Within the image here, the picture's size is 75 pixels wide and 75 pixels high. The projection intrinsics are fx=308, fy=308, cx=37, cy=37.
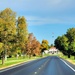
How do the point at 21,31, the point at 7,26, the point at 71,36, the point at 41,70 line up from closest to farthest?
1. the point at 41,70
2. the point at 7,26
3. the point at 21,31
4. the point at 71,36

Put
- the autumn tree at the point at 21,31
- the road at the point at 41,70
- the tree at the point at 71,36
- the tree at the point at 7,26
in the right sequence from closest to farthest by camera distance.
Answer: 1. the road at the point at 41,70
2. the tree at the point at 7,26
3. the autumn tree at the point at 21,31
4. the tree at the point at 71,36

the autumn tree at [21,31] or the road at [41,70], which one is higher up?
the autumn tree at [21,31]

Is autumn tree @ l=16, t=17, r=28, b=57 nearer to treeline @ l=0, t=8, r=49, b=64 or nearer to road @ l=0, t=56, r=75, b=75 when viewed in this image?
treeline @ l=0, t=8, r=49, b=64

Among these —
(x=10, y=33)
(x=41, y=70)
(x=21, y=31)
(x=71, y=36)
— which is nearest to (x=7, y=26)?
(x=10, y=33)

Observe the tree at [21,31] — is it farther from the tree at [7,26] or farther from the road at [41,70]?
the road at [41,70]

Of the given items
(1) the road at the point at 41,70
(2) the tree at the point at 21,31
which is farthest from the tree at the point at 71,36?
(1) the road at the point at 41,70

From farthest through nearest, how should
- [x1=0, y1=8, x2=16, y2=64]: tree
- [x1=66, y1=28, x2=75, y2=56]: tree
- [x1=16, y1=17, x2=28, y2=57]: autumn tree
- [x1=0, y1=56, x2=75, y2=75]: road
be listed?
[x1=66, y1=28, x2=75, y2=56]: tree < [x1=16, y1=17, x2=28, y2=57]: autumn tree < [x1=0, y1=8, x2=16, y2=64]: tree < [x1=0, y1=56, x2=75, y2=75]: road

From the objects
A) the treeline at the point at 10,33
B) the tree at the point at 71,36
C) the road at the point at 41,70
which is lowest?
the road at the point at 41,70

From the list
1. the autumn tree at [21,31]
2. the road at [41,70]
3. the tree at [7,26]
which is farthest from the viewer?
the autumn tree at [21,31]

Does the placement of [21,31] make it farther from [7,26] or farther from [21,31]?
[7,26]

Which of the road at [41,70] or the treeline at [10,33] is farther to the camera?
the treeline at [10,33]

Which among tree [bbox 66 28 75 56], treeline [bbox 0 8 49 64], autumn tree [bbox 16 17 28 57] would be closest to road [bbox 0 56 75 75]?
treeline [bbox 0 8 49 64]

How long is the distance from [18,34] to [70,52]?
78569mm

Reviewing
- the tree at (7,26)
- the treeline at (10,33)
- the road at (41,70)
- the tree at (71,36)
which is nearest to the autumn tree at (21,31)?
the treeline at (10,33)
